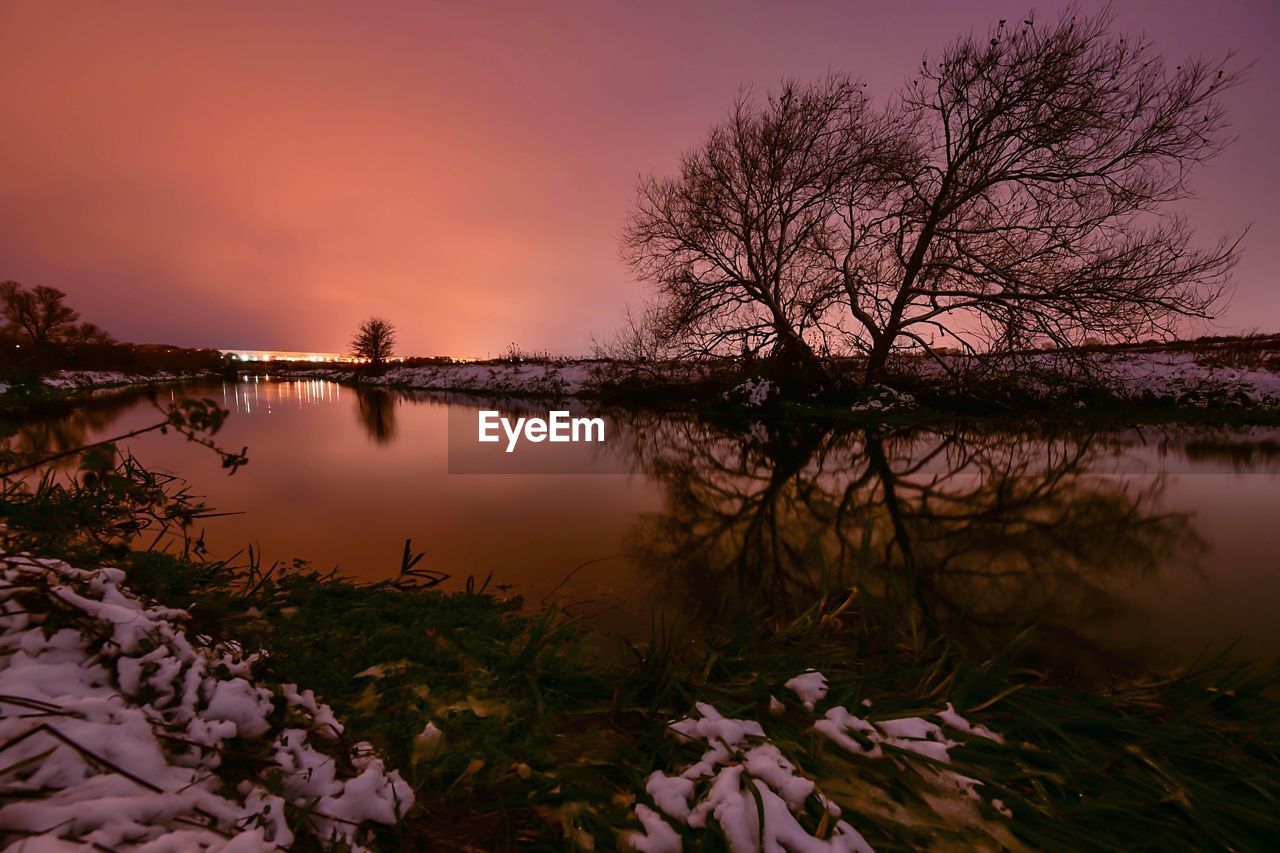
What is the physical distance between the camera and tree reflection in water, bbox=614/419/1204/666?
2.31 m

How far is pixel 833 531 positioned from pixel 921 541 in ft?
1.88

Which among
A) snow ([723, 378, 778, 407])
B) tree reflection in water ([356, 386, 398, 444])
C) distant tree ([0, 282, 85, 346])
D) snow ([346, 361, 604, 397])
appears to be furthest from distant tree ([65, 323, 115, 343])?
snow ([723, 378, 778, 407])

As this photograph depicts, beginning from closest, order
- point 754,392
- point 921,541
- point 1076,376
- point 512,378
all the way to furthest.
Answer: point 921,541
point 1076,376
point 754,392
point 512,378

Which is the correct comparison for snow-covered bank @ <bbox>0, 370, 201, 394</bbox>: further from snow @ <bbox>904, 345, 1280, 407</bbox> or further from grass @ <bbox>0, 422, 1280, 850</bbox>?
snow @ <bbox>904, 345, 1280, 407</bbox>

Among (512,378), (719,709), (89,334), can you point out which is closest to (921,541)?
(719,709)

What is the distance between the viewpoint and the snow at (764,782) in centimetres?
105

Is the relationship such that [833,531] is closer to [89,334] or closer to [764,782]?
[764,782]

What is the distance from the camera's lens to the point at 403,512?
3.64 metres

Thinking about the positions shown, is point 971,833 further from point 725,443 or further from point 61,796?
point 725,443

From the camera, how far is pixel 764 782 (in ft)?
3.92

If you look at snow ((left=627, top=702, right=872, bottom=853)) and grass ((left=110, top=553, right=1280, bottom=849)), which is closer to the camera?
snow ((left=627, top=702, right=872, bottom=853))

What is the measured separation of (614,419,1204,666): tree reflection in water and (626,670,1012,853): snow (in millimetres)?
688

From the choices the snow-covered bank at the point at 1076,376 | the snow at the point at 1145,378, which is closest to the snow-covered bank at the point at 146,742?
the snow-covered bank at the point at 1076,376

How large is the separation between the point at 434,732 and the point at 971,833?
1540mm
